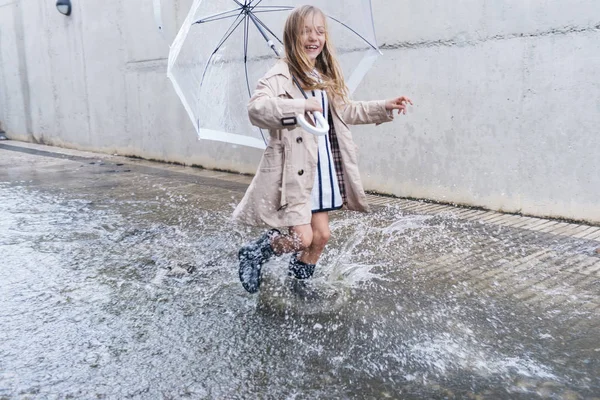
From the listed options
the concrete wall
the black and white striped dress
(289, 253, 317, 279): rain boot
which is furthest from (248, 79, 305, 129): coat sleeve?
the concrete wall

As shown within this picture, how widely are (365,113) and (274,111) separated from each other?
0.76 meters

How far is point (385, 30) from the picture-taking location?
5598 millimetres

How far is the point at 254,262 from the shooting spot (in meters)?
3.07

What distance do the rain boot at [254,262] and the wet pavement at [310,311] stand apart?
0.31ft

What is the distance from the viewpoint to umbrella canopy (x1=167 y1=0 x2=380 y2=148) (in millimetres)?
3119

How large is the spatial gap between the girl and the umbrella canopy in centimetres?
32

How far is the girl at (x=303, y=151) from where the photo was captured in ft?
8.78

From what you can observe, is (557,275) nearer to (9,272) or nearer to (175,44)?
(175,44)

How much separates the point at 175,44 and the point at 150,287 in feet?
4.83

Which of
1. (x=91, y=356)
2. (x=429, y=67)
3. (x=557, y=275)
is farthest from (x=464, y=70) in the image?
(x=91, y=356)

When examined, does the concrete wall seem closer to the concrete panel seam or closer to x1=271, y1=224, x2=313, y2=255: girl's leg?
the concrete panel seam

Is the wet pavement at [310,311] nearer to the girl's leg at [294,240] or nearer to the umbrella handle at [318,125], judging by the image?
the girl's leg at [294,240]

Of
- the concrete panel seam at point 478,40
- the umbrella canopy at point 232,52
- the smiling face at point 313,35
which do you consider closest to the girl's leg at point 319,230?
the umbrella canopy at point 232,52

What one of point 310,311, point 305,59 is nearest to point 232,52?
point 305,59
